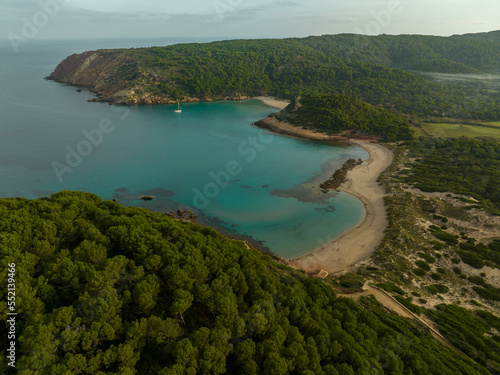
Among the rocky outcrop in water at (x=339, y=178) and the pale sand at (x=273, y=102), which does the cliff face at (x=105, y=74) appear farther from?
the rocky outcrop in water at (x=339, y=178)

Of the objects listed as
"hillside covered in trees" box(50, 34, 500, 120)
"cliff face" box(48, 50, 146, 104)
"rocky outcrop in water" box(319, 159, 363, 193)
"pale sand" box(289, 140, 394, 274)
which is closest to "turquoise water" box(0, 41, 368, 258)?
"pale sand" box(289, 140, 394, 274)

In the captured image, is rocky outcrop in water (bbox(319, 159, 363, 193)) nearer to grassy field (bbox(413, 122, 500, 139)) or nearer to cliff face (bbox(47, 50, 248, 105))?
grassy field (bbox(413, 122, 500, 139))

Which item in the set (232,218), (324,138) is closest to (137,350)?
(232,218)

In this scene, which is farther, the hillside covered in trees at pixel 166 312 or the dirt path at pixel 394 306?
the dirt path at pixel 394 306

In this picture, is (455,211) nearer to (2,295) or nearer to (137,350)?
(137,350)

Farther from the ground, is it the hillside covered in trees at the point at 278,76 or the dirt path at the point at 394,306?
the hillside covered in trees at the point at 278,76

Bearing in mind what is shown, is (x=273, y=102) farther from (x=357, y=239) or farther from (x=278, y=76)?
(x=357, y=239)

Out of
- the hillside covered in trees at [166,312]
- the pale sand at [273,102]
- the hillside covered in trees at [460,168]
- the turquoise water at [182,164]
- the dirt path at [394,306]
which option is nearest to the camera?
the hillside covered in trees at [166,312]

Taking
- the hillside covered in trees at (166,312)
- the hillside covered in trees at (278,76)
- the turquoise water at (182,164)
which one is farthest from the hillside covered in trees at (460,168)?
the hillside covered in trees at (278,76)
